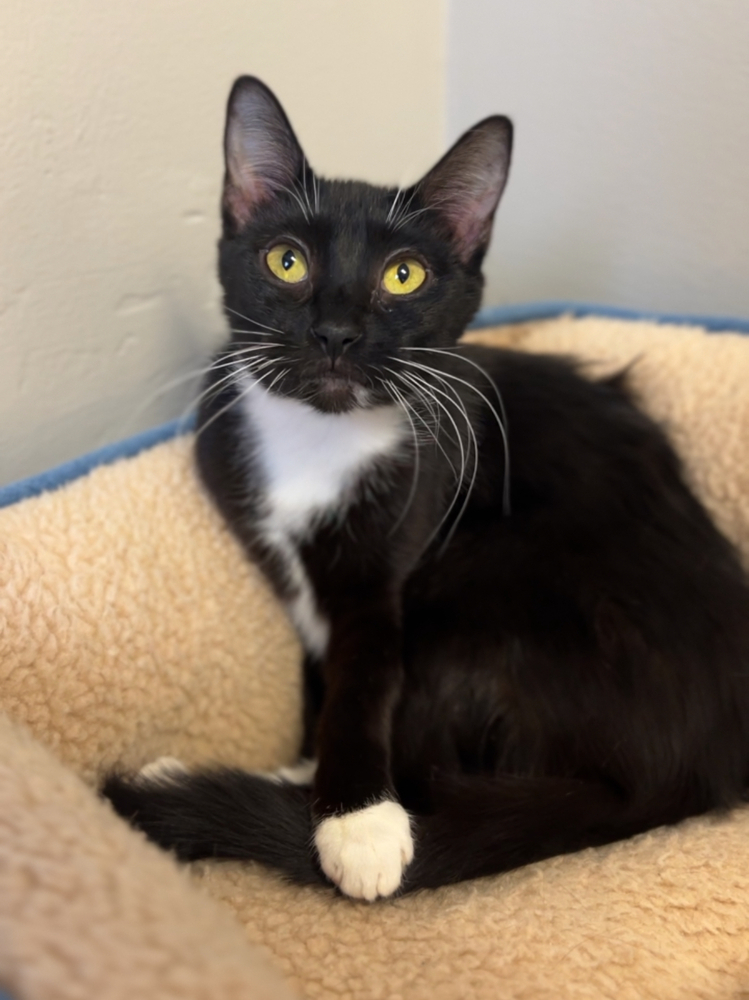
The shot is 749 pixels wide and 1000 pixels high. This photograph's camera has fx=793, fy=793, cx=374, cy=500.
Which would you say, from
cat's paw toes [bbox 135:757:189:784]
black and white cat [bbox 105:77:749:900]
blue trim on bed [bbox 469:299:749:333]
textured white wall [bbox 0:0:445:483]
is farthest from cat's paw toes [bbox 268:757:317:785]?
blue trim on bed [bbox 469:299:749:333]

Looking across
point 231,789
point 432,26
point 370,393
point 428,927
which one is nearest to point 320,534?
point 370,393

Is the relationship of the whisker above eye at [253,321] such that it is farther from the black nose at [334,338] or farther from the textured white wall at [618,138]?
the textured white wall at [618,138]

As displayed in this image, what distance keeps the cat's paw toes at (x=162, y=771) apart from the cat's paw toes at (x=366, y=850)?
7.4 inches

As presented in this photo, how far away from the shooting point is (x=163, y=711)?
3.58 ft

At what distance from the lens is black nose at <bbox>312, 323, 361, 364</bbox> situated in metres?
0.86

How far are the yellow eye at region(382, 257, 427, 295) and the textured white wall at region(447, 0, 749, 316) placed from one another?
0.80m

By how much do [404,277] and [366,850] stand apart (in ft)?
2.13

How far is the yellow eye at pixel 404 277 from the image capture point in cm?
95

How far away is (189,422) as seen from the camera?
4.33ft

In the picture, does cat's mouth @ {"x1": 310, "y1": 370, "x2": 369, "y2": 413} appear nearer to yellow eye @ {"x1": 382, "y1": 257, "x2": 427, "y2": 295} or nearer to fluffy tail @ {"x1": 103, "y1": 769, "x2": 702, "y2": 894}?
yellow eye @ {"x1": 382, "y1": 257, "x2": 427, "y2": 295}

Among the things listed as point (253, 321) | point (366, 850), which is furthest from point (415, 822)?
point (253, 321)

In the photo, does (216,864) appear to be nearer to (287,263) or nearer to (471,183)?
(287,263)

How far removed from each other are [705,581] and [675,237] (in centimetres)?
79

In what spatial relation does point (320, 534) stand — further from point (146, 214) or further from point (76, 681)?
point (146, 214)
